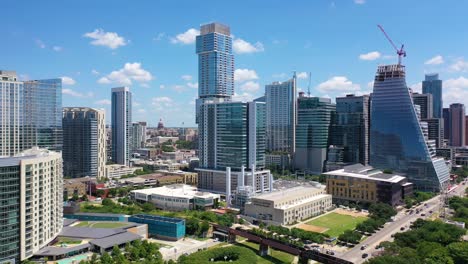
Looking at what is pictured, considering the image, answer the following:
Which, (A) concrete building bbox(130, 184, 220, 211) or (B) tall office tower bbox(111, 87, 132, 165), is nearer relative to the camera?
(A) concrete building bbox(130, 184, 220, 211)

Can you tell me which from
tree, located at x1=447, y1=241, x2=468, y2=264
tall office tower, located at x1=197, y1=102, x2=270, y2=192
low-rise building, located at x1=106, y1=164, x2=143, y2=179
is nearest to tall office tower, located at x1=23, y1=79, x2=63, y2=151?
low-rise building, located at x1=106, y1=164, x2=143, y2=179

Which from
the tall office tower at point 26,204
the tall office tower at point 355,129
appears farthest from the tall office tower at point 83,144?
the tall office tower at point 355,129

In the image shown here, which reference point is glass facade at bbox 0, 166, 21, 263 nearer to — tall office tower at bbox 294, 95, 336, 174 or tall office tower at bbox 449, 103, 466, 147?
tall office tower at bbox 294, 95, 336, 174

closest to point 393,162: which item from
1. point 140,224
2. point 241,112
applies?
point 241,112

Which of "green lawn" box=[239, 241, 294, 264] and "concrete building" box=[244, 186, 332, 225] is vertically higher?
"concrete building" box=[244, 186, 332, 225]

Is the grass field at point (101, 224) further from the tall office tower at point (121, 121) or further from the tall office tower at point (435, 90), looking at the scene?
the tall office tower at point (435, 90)

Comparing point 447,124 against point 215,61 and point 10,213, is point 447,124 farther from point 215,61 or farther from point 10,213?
point 10,213

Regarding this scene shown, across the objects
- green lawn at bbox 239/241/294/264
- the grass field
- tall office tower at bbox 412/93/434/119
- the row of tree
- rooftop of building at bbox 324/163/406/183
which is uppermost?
tall office tower at bbox 412/93/434/119
